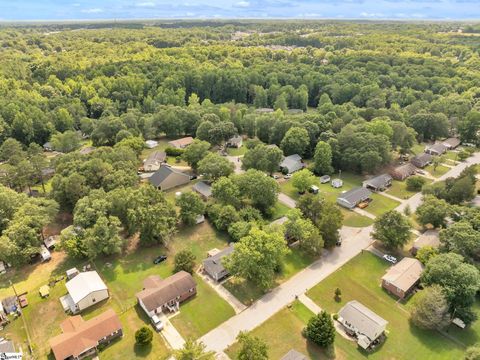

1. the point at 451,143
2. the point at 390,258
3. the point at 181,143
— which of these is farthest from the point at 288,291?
the point at 451,143

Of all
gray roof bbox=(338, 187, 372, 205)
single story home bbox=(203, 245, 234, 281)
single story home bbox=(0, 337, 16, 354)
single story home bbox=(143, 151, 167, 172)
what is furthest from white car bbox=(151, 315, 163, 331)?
single story home bbox=(143, 151, 167, 172)

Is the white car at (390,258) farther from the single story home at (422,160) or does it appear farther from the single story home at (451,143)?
the single story home at (451,143)

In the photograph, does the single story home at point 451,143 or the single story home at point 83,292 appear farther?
the single story home at point 451,143

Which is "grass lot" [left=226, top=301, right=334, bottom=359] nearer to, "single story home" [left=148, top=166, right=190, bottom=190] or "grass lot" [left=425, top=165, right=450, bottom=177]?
"single story home" [left=148, top=166, right=190, bottom=190]

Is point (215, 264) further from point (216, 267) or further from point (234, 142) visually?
point (234, 142)

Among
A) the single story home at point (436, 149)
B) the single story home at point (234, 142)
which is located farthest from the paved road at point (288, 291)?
the single story home at point (234, 142)

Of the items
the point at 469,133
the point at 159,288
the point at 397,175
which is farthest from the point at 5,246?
the point at 469,133
